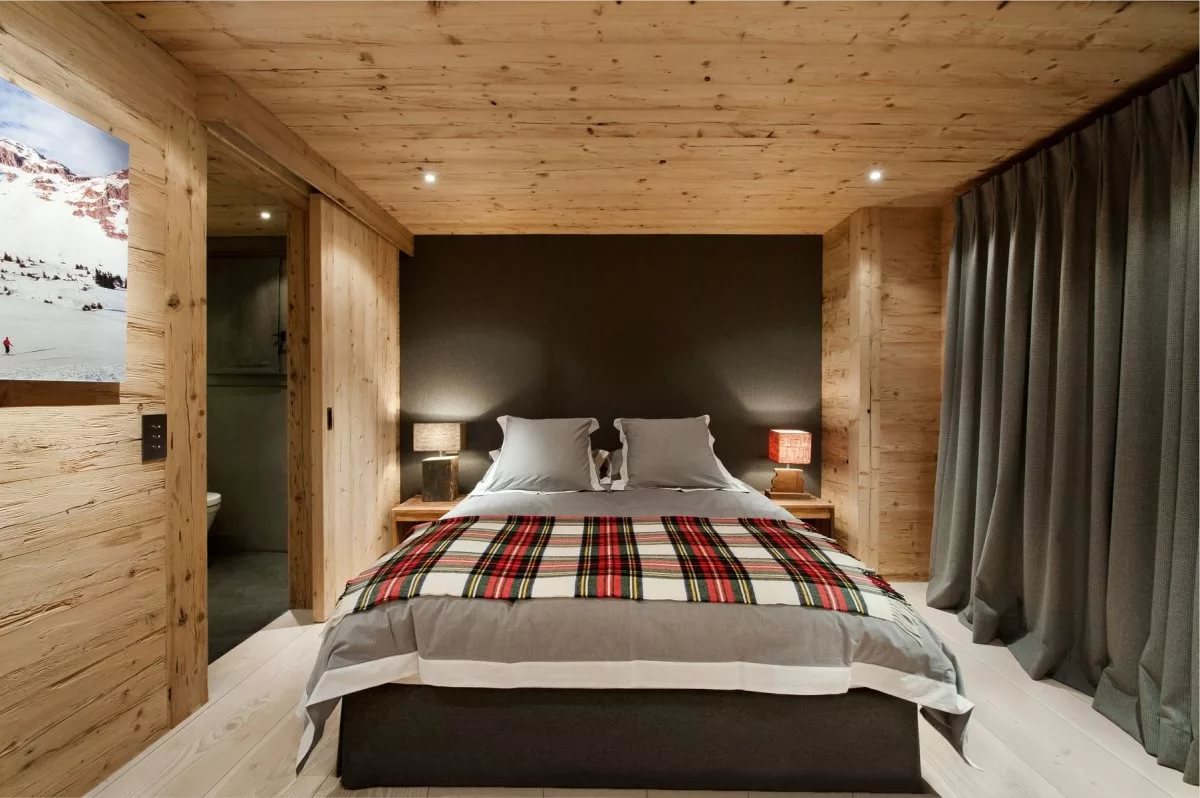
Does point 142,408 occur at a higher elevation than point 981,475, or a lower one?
higher

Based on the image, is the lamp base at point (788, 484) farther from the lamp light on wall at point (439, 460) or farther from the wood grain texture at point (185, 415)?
the wood grain texture at point (185, 415)

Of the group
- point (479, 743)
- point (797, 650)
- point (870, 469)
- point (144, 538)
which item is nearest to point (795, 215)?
point (870, 469)

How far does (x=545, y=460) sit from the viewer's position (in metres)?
3.03

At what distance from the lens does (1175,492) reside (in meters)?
1.73

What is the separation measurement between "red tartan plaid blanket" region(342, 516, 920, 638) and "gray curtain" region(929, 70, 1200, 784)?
0.93 metres

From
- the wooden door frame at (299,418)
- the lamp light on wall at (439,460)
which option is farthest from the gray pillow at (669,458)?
the wooden door frame at (299,418)

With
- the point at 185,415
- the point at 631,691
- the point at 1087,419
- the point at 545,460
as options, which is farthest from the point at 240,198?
the point at 1087,419

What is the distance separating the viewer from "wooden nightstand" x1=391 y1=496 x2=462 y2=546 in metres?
3.23

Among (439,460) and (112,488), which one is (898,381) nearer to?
(439,460)

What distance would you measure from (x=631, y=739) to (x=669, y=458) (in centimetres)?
169

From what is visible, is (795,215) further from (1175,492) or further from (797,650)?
(797,650)

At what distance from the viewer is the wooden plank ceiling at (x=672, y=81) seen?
5.27 feet

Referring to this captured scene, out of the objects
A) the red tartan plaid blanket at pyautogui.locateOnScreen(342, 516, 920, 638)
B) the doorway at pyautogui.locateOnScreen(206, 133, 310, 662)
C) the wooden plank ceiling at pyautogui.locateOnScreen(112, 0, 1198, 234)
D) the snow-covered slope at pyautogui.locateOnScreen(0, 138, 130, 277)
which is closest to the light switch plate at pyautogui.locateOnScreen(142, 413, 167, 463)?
the snow-covered slope at pyautogui.locateOnScreen(0, 138, 130, 277)

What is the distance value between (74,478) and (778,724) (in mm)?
2176
